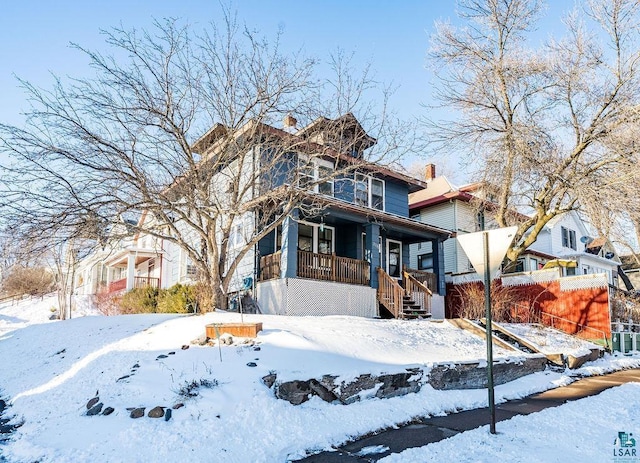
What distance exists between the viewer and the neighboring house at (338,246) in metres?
13.1

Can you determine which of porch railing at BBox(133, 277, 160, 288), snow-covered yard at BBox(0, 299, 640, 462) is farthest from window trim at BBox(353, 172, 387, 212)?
porch railing at BBox(133, 277, 160, 288)

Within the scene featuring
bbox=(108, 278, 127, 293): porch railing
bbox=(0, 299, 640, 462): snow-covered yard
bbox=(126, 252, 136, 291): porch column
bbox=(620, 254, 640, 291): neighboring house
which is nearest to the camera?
bbox=(0, 299, 640, 462): snow-covered yard


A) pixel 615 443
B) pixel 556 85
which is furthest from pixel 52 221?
pixel 556 85

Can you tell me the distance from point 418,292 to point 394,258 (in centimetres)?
265

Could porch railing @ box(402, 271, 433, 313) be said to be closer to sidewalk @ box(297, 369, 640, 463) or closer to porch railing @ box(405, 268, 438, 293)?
porch railing @ box(405, 268, 438, 293)

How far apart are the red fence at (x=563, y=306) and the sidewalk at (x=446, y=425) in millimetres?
6793

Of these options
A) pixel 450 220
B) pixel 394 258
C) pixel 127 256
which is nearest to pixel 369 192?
pixel 394 258

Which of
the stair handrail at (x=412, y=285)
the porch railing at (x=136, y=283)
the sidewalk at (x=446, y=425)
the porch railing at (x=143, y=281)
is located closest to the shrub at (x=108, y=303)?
the porch railing at (x=136, y=283)

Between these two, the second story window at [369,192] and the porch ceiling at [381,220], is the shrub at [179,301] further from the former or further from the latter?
the second story window at [369,192]

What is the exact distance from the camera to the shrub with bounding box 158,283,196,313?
43.5 feet

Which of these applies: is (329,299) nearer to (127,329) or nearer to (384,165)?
(384,165)

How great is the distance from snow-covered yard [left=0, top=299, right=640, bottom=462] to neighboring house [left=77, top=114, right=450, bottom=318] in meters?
3.30

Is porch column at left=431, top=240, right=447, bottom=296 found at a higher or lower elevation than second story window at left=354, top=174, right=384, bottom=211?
lower

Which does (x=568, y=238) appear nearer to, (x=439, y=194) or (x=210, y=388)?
(x=439, y=194)
